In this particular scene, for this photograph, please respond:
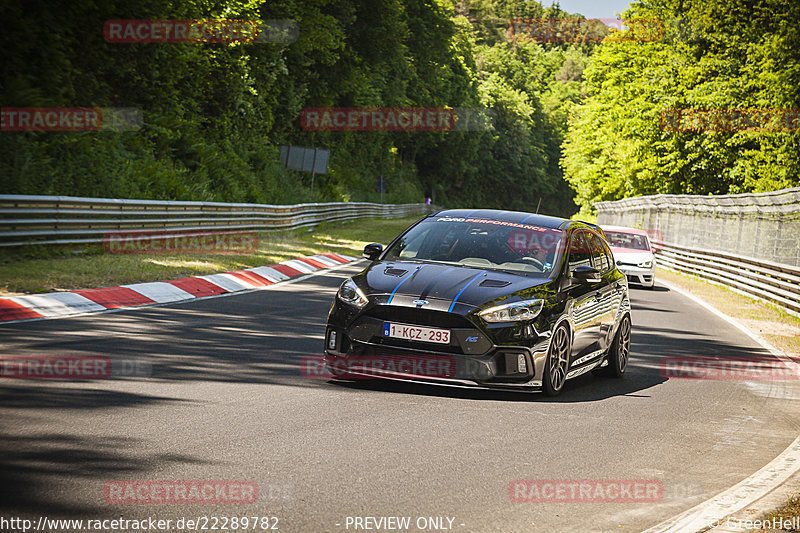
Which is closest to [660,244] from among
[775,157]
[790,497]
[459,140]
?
[775,157]

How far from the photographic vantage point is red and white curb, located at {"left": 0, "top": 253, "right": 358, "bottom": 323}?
10844 millimetres

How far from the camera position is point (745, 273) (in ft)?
81.5

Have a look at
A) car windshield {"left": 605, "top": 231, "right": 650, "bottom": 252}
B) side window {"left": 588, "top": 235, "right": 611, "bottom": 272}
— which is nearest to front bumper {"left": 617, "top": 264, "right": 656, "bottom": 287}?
car windshield {"left": 605, "top": 231, "right": 650, "bottom": 252}

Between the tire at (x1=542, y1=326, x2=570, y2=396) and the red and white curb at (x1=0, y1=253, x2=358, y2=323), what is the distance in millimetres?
5800

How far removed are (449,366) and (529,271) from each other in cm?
143

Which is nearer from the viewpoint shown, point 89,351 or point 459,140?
point 89,351

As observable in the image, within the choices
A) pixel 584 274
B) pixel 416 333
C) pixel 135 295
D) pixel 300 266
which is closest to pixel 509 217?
pixel 584 274

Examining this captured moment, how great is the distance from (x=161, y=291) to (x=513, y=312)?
756cm

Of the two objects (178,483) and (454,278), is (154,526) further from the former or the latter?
(454,278)

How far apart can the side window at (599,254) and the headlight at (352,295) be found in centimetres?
281

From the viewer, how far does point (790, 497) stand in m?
5.44

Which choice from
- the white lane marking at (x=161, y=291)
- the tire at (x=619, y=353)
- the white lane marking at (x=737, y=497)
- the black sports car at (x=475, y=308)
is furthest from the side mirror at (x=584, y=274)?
the white lane marking at (x=161, y=291)

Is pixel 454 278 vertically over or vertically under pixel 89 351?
over

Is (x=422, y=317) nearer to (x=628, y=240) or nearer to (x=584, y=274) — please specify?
(x=584, y=274)
